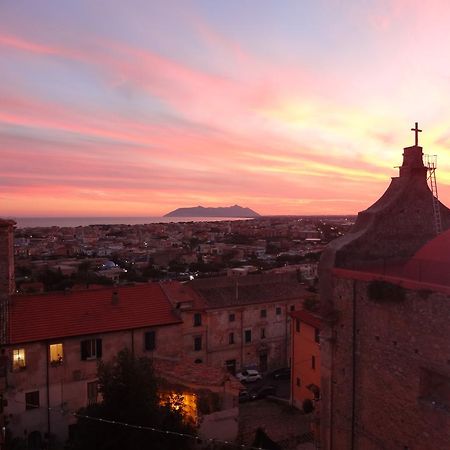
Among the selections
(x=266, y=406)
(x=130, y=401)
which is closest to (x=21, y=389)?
(x=130, y=401)

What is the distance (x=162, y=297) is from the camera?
A: 27.0 metres

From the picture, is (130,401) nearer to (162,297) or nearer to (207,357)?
(162,297)

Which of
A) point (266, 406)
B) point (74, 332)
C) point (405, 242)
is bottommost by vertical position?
point (266, 406)

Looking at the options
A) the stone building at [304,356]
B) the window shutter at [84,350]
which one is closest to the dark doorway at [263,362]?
the stone building at [304,356]

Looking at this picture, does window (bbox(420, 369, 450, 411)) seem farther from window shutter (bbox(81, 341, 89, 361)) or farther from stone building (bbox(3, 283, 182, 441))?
window shutter (bbox(81, 341, 89, 361))

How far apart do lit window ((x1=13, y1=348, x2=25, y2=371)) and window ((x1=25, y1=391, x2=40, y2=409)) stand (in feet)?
4.35

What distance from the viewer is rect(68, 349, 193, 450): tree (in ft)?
52.8

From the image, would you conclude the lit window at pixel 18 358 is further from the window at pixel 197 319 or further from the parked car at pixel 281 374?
the parked car at pixel 281 374

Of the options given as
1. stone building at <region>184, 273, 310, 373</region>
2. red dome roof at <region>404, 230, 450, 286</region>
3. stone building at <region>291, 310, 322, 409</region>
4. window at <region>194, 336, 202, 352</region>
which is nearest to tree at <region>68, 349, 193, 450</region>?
red dome roof at <region>404, 230, 450, 286</region>

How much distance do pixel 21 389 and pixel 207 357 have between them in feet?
46.8

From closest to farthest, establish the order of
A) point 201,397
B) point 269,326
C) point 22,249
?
point 201,397
point 269,326
point 22,249

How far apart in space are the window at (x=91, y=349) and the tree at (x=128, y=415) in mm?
5755

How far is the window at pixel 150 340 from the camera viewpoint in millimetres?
24406

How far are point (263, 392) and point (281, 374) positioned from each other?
5.13 m
